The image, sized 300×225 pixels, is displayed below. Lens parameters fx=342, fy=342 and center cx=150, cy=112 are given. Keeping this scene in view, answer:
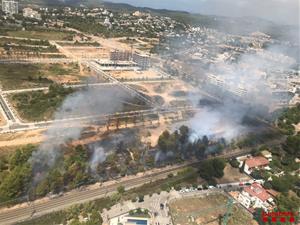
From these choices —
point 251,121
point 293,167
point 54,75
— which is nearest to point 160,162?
point 293,167

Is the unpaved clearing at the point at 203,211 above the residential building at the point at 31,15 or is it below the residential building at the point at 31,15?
below

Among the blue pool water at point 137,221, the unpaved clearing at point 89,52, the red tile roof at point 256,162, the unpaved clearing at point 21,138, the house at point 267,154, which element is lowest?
the unpaved clearing at point 89,52

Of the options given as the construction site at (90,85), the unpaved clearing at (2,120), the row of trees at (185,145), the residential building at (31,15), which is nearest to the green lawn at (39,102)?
the construction site at (90,85)

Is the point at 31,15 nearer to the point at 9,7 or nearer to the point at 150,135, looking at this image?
the point at 9,7

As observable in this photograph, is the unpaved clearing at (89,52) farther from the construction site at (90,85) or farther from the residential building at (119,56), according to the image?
the residential building at (119,56)

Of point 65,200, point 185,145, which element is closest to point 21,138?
point 65,200

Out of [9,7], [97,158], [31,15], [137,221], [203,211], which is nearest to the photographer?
[137,221]

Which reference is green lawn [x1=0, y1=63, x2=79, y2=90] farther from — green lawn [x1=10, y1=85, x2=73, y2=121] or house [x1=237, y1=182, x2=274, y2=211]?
house [x1=237, y1=182, x2=274, y2=211]
